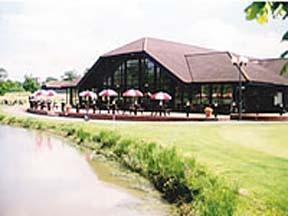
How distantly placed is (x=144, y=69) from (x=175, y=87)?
3.44 m

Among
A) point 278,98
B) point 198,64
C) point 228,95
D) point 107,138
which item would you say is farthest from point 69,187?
point 278,98

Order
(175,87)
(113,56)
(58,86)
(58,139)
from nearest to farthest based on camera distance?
1. (58,139)
2. (175,87)
3. (113,56)
4. (58,86)

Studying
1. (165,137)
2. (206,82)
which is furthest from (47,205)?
(206,82)

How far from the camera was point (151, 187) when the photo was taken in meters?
11.1

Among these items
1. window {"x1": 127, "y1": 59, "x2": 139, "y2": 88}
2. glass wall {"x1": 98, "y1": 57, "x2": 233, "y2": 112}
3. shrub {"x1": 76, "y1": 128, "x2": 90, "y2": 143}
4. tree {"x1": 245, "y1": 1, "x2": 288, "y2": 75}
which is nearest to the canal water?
shrub {"x1": 76, "y1": 128, "x2": 90, "y2": 143}

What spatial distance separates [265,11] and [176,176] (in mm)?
8327

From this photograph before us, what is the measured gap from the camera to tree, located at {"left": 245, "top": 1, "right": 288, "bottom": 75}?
1.88 metres

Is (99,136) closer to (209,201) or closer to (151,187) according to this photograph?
(151,187)

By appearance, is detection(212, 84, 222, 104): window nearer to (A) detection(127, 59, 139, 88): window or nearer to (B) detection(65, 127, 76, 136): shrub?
(A) detection(127, 59, 139, 88): window

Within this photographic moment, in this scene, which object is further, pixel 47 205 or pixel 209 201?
pixel 47 205

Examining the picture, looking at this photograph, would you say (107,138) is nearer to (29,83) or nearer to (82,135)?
(82,135)

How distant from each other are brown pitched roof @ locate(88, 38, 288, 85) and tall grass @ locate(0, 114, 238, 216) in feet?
53.9

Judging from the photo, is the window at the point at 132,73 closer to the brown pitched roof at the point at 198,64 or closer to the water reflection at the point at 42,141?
the brown pitched roof at the point at 198,64

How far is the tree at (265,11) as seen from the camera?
1.88m
